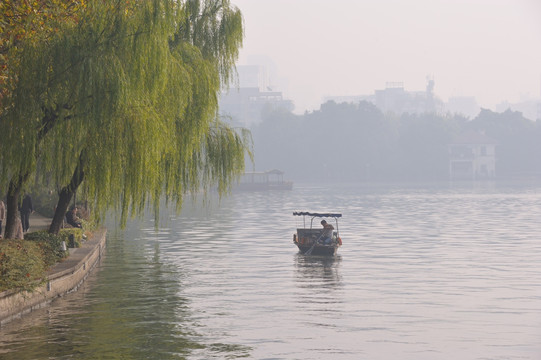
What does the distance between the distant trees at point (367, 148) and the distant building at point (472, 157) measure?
1.77m

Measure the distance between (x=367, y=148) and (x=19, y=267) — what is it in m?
165

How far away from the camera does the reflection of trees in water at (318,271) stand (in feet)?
98.3

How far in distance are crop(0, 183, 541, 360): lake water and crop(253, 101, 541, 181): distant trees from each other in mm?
133484

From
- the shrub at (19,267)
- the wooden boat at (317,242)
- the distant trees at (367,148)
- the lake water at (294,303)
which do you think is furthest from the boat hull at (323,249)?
the distant trees at (367,148)

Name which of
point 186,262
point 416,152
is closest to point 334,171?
point 416,152

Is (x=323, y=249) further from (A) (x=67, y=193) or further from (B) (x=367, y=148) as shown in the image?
(B) (x=367, y=148)

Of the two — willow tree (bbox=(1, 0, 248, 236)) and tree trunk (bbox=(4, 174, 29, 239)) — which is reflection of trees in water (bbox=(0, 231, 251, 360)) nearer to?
tree trunk (bbox=(4, 174, 29, 239))

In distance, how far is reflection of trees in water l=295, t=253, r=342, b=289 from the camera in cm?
2995

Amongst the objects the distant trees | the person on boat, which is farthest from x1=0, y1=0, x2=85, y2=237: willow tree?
the distant trees

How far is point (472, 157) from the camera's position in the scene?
185750mm

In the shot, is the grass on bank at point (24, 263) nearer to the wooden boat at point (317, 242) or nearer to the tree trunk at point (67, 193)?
the tree trunk at point (67, 193)

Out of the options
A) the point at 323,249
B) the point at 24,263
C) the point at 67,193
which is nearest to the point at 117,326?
the point at 24,263

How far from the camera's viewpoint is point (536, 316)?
77.3ft

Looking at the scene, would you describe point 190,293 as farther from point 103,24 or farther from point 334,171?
point 334,171
